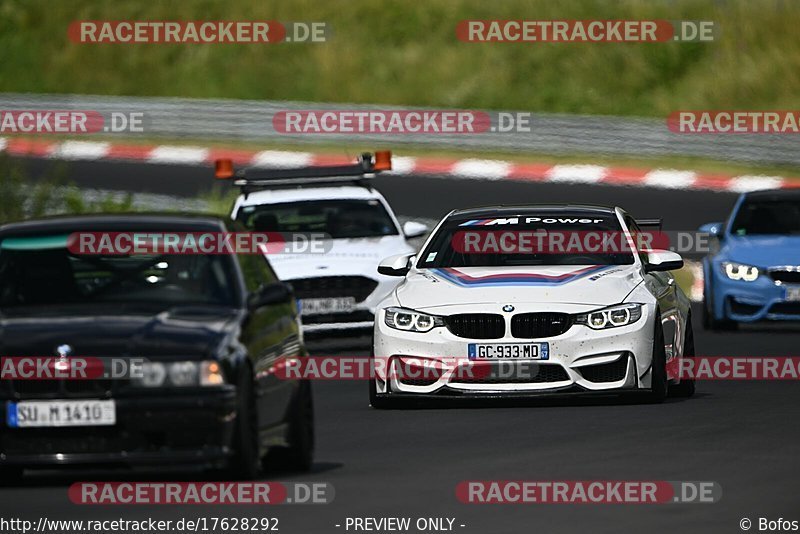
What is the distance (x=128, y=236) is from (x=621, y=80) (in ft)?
90.0

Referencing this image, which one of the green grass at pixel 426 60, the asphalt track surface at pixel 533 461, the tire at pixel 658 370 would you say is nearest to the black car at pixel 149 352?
the asphalt track surface at pixel 533 461

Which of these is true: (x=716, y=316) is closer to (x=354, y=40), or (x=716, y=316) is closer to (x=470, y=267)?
(x=470, y=267)

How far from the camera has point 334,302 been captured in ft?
67.5

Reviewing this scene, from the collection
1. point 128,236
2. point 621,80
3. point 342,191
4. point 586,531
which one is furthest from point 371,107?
point 586,531

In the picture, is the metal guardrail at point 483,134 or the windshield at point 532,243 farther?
the metal guardrail at point 483,134

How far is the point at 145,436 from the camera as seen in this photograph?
10477 mm

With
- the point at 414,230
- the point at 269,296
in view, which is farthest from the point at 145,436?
the point at 414,230

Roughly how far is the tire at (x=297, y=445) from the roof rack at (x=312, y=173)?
961 centimetres

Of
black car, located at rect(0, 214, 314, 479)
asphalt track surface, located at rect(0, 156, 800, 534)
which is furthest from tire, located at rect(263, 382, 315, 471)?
asphalt track surface, located at rect(0, 156, 800, 534)

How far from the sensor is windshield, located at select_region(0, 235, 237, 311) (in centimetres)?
1141

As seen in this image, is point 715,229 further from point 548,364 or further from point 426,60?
point 426,60

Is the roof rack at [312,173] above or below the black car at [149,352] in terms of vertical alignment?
above

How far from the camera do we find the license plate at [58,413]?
10445 mm

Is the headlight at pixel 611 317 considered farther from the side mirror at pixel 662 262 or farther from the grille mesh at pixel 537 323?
the side mirror at pixel 662 262
